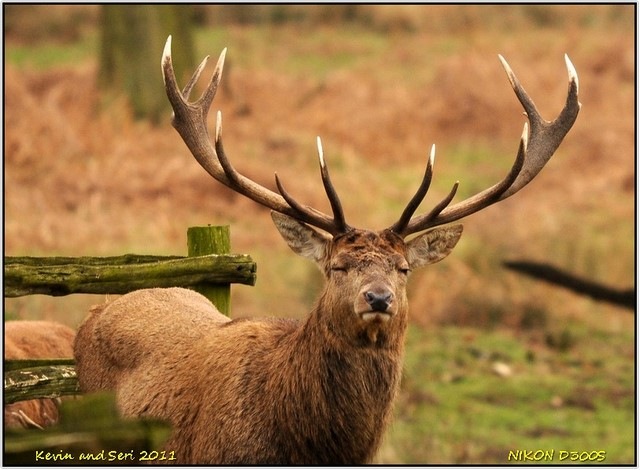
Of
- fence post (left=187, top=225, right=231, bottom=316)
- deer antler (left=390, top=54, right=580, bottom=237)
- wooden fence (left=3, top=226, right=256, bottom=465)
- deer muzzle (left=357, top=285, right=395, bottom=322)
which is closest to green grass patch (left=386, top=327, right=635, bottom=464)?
fence post (left=187, top=225, right=231, bottom=316)

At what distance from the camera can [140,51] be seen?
20031 mm

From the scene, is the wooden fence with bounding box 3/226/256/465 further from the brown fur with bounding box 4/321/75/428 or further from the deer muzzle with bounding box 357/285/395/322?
the deer muzzle with bounding box 357/285/395/322

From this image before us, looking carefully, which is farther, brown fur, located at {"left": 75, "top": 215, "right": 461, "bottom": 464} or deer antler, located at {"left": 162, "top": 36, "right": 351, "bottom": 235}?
deer antler, located at {"left": 162, "top": 36, "right": 351, "bottom": 235}

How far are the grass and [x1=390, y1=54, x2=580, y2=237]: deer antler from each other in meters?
5.17

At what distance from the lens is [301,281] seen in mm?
15062

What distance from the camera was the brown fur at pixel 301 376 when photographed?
598cm

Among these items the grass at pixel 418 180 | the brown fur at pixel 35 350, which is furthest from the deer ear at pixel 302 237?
the grass at pixel 418 180

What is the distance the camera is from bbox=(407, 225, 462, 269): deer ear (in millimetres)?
6414

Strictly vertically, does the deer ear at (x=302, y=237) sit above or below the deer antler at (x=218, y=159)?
below

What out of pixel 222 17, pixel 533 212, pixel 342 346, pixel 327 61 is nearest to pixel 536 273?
pixel 533 212

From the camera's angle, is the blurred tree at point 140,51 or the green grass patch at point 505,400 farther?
the blurred tree at point 140,51

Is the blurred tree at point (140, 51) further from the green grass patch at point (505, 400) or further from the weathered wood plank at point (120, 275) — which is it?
the weathered wood plank at point (120, 275)

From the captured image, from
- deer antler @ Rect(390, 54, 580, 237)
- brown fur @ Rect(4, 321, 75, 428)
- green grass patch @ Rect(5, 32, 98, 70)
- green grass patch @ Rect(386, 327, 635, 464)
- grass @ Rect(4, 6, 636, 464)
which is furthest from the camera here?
green grass patch @ Rect(5, 32, 98, 70)

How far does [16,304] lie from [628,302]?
6707 millimetres
